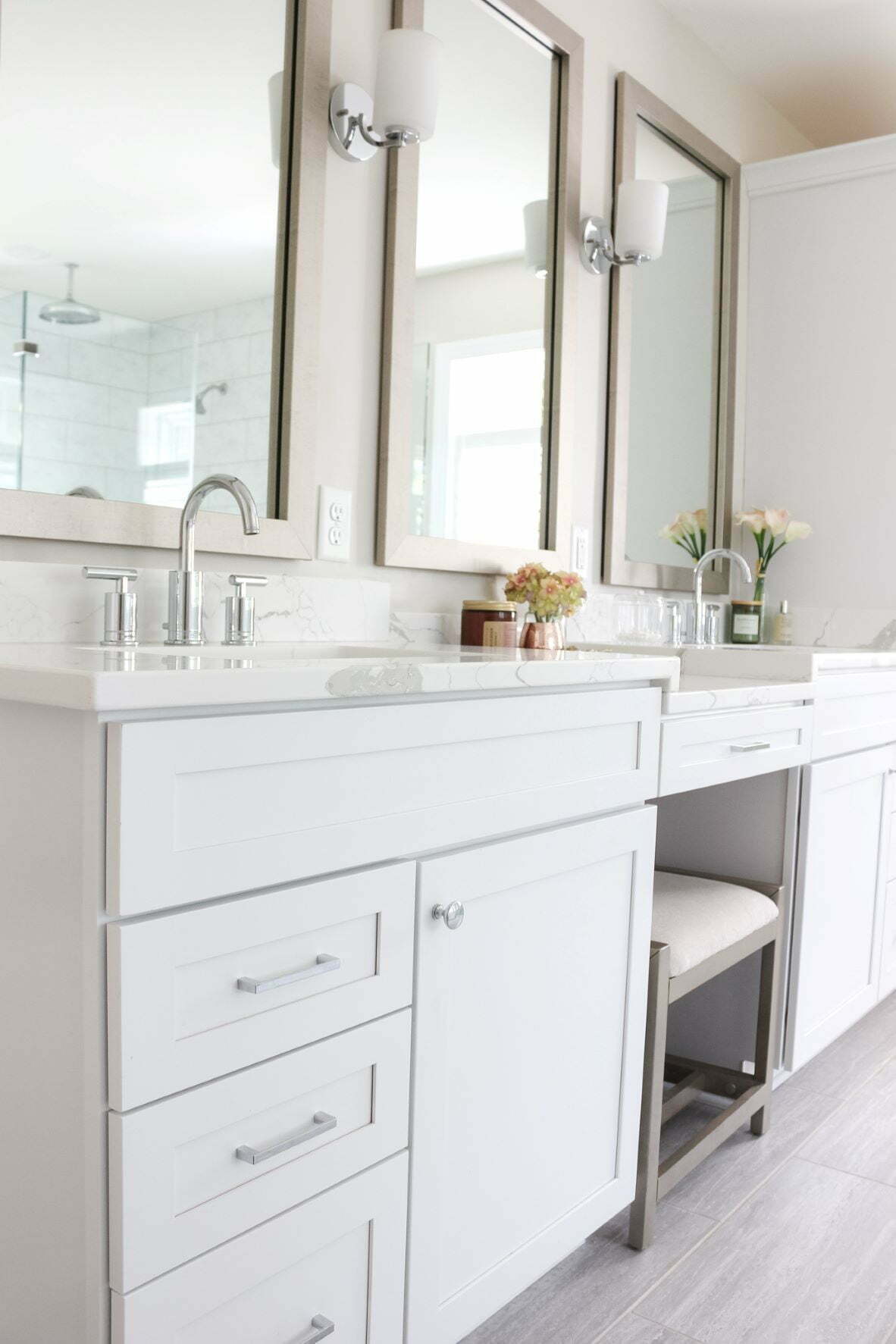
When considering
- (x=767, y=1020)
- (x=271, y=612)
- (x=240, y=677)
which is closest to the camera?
(x=240, y=677)

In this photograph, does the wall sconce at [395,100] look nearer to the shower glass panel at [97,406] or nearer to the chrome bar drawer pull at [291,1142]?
the shower glass panel at [97,406]

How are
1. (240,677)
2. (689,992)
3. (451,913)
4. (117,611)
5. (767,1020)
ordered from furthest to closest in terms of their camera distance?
(767,1020) → (689,992) → (117,611) → (451,913) → (240,677)

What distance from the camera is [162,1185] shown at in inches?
34.9

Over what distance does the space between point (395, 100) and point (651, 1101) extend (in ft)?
5.02

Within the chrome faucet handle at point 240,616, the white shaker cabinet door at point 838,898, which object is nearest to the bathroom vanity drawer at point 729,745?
the white shaker cabinet door at point 838,898

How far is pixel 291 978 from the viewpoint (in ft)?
3.19

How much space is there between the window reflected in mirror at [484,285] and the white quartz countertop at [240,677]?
737mm

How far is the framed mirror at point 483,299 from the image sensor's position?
6.36 feet

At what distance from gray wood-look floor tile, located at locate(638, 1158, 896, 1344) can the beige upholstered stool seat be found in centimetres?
40

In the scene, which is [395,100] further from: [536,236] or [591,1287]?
[591,1287]

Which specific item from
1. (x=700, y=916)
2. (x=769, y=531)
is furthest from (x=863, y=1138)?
(x=769, y=531)

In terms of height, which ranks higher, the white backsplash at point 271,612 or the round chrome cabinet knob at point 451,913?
the white backsplash at point 271,612

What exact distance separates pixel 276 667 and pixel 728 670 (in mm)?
1308

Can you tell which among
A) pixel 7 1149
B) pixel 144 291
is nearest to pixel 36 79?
pixel 144 291
